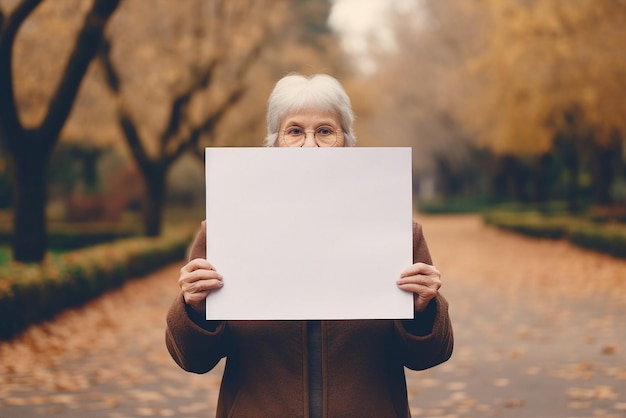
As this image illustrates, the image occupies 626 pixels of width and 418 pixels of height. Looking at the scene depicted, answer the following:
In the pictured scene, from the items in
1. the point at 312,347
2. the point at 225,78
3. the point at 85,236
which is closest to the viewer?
the point at 312,347

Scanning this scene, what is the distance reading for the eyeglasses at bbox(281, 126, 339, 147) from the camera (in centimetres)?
244

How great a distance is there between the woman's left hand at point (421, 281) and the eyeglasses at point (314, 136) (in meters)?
0.49

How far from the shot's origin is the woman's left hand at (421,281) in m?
2.19

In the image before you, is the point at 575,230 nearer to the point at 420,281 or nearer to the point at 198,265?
the point at 420,281

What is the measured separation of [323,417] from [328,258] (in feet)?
1.58

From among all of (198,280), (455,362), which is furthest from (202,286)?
(455,362)

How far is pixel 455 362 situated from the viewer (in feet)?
26.8

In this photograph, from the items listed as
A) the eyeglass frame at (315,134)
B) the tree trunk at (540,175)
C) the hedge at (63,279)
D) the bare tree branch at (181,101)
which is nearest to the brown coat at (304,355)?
the eyeglass frame at (315,134)

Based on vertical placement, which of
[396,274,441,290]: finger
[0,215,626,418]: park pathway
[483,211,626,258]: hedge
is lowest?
[0,215,626,418]: park pathway

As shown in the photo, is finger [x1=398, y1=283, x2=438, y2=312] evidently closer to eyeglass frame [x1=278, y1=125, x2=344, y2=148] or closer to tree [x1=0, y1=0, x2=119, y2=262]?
eyeglass frame [x1=278, y1=125, x2=344, y2=148]

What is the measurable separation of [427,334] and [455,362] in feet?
20.0

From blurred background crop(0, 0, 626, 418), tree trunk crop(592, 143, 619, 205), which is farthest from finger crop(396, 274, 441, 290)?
tree trunk crop(592, 143, 619, 205)

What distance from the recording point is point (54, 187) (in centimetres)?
4094

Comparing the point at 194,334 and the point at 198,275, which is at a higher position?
the point at 198,275
